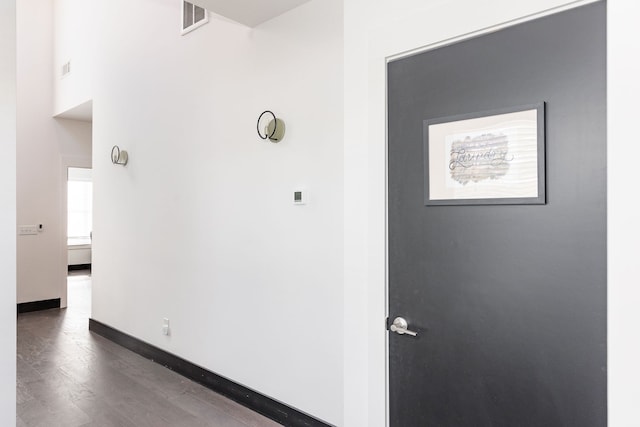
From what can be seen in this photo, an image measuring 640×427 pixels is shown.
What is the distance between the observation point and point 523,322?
1.54 metres

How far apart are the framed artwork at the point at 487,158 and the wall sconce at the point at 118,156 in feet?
11.9

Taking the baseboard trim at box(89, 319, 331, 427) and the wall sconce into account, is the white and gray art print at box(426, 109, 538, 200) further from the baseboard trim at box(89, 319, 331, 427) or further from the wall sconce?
the wall sconce

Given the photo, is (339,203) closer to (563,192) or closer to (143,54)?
(563,192)

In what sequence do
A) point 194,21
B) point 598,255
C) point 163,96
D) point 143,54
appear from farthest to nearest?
point 143,54 → point 163,96 → point 194,21 → point 598,255

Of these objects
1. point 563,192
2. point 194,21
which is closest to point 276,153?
point 194,21

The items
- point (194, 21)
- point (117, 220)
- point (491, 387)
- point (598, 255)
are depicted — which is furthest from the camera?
point (117, 220)

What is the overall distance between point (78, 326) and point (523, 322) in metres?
5.38

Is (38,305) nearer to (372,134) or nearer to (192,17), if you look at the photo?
(192,17)

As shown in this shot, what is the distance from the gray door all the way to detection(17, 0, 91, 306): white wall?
5.95m

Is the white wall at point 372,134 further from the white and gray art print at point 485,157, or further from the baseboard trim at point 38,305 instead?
the baseboard trim at point 38,305

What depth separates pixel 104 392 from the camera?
10.9 ft

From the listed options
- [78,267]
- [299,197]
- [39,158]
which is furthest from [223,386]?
[78,267]
